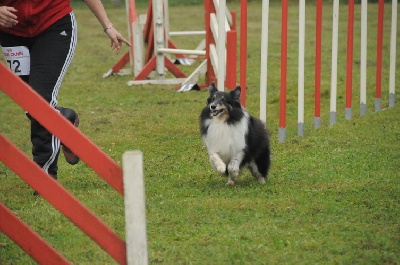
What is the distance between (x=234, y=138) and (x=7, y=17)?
78.8 inches

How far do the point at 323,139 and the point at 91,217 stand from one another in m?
4.76

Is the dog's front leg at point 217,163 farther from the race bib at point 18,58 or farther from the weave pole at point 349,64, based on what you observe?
the weave pole at point 349,64

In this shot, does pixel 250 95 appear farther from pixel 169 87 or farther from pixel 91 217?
pixel 91 217

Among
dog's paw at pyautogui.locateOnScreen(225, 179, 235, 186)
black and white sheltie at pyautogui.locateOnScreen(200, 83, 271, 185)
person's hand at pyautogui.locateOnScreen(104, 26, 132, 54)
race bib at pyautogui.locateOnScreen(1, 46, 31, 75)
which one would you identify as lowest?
dog's paw at pyautogui.locateOnScreen(225, 179, 235, 186)

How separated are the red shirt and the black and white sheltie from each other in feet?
4.46

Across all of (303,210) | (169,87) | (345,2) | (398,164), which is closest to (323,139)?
(398,164)

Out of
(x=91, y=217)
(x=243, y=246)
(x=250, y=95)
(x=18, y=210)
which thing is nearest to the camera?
(x=91, y=217)

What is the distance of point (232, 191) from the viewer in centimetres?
638

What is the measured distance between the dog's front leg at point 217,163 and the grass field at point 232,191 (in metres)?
0.14

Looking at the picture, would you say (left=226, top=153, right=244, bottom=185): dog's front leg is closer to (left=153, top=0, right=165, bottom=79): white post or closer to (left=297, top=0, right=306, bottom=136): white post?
(left=297, top=0, right=306, bottom=136): white post

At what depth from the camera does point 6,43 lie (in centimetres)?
599

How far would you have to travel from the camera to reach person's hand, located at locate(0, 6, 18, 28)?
550 centimetres

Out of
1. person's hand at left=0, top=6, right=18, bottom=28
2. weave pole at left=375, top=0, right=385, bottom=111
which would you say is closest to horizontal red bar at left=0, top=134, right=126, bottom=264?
person's hand at left=0, top=6, right=18, bottom=28

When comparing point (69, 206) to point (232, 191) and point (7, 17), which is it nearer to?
point (7, 17)
